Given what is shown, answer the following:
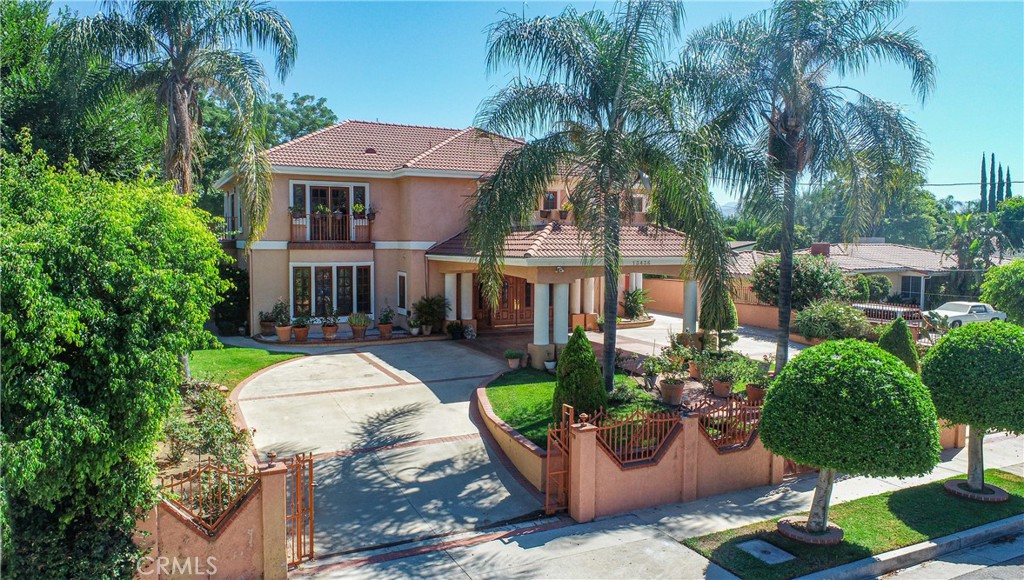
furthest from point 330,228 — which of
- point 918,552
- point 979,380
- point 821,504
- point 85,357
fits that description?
point 918,552

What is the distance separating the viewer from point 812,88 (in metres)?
13.8

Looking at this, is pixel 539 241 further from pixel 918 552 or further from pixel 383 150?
pixel 918 552

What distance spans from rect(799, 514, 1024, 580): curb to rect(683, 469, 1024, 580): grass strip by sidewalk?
81 millimetres

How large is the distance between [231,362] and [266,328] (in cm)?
440

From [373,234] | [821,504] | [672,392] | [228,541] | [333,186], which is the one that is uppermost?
[333,186]

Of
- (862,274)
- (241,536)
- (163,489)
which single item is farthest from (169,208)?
(862,274)

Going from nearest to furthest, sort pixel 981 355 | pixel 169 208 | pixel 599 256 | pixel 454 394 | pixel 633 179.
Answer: pixel 169 208 → pixel 981 355 → pixel 599 256 → pixel 633 179 → pixel 454 394

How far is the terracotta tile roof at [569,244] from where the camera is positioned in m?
16.5

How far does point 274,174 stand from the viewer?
21.0 m

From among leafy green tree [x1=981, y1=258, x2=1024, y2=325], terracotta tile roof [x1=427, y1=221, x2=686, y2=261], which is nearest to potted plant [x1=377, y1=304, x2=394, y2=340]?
terracotta tile roof [x1=427, y1=221, x2=686, y2=261]

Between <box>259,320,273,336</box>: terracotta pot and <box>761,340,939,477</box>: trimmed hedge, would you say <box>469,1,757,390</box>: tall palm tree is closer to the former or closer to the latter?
<box>761,340,939,477</box>: trimmed hedge

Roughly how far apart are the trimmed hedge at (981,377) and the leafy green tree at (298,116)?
40.0 metres

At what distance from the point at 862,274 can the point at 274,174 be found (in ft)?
82.1

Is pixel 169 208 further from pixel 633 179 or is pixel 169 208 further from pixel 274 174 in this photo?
pixel 274 174
